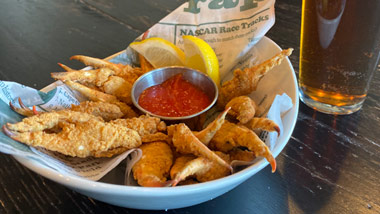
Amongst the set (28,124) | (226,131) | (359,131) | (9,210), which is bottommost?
(359,131)

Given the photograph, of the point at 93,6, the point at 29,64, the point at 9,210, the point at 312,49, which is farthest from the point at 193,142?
the point at 93,6

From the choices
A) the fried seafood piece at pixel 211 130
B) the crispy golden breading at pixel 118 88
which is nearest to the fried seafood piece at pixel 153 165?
the fried seafood piece at pixel 211 130

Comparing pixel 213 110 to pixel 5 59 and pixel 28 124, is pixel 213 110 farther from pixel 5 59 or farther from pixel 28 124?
pixel 5 59

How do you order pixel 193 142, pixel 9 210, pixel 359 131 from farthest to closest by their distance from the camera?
pixel 359 131 < pixel 9 210 < pixel 193 142

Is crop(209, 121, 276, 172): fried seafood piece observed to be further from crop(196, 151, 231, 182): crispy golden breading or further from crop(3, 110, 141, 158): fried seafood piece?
crop(3, 110, 141, 158): fried seafood piece

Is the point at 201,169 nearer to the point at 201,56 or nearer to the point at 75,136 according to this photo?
the point at 75,136

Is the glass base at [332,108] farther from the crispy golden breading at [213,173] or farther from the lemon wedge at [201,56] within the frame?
the crispy golden breading at [213,173]

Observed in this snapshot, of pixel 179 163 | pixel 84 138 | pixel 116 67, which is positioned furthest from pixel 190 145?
pixel 116 67
